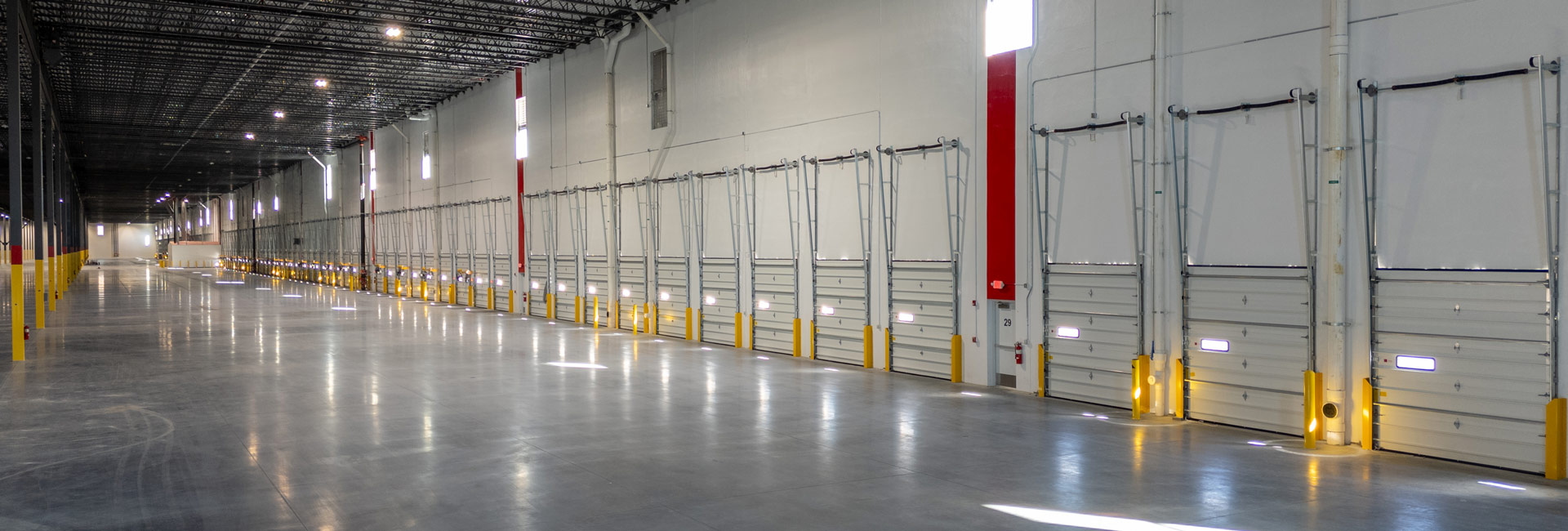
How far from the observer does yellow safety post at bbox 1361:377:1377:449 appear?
385 inches

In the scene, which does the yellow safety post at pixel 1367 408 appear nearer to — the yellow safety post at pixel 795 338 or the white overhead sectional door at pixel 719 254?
the yellow safety post at pixel 795 338

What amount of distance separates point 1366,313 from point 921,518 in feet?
17.8

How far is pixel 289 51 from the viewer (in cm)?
2656

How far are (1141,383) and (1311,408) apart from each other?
81.7 inches

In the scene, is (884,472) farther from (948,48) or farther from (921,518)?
(948,48)

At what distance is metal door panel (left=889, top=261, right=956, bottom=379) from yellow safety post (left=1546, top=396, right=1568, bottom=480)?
740 cm

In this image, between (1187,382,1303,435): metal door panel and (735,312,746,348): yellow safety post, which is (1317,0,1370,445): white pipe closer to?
(1187,382,1303,435): metal door panel

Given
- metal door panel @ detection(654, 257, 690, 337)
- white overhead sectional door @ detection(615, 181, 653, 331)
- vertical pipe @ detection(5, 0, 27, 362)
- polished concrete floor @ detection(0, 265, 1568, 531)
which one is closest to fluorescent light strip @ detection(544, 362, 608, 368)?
polished concrete floor @ detection(0, 265, 1568, 531)

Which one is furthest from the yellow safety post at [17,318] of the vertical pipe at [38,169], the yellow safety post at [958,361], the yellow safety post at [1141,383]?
the yellow safety post at [1141,383]

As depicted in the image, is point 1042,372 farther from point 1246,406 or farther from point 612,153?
point 612,153

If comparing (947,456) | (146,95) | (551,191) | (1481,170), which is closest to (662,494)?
(947,456)

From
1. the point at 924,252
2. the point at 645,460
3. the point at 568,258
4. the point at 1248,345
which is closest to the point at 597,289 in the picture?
the point at 568,258

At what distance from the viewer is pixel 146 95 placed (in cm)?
3453

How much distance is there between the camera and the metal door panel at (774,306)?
60.2 ft
